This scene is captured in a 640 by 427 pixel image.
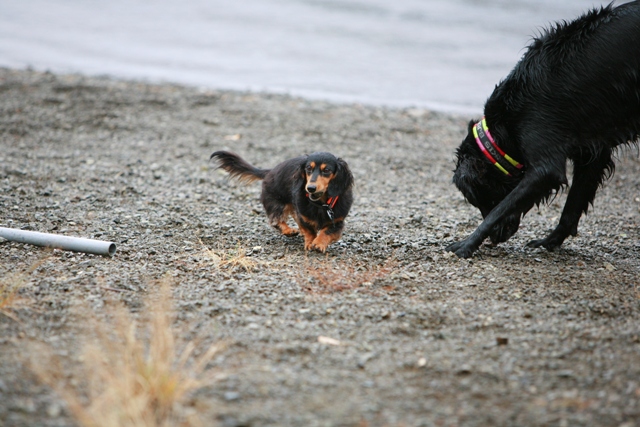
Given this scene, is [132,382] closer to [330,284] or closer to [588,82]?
[330,284]

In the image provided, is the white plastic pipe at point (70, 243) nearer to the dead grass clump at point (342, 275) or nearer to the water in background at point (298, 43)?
the dead grass clump at point (342, 275)

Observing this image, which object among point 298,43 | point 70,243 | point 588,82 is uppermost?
point 298,43

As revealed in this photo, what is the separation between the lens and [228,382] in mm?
2533

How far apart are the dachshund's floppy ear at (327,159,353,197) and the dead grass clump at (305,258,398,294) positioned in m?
0.58

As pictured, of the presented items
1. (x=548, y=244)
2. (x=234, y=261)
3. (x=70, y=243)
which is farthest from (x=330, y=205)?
(x=70, y=243)

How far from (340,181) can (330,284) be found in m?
1.05

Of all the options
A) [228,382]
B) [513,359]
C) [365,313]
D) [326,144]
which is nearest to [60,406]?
[228,382]

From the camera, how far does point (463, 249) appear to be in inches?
163

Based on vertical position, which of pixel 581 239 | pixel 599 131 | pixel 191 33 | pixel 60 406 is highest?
pixel 191 33

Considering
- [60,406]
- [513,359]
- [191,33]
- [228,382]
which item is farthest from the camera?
[191,33]

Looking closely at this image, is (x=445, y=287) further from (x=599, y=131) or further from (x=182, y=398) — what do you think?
(x=182, y=398)

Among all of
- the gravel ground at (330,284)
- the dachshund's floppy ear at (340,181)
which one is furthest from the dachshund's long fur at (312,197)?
the gravel ground at (330,284)

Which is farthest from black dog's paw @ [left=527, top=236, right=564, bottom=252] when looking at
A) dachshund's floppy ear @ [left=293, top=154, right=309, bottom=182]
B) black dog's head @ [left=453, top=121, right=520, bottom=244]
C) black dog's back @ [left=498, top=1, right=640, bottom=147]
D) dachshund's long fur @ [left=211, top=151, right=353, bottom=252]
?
dachshund's floppy ear @ [left=293, top=154, right=309, bottom=182]

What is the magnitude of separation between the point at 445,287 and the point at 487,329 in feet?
1.90
